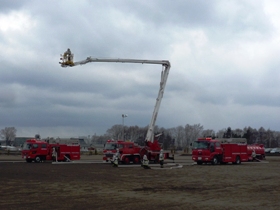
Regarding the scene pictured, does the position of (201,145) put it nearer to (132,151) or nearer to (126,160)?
(132,151)

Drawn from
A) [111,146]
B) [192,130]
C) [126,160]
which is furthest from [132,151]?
[192,130]

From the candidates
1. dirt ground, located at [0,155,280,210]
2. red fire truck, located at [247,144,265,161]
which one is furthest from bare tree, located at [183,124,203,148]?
dirt ground, located at [0,155,280,210]

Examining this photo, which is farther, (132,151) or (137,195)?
(132,151)

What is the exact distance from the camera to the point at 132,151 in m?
38.3

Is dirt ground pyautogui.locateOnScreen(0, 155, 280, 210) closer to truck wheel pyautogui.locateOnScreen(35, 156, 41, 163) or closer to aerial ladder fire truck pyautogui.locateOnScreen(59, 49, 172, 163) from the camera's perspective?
aerial ladder fire truck pyautogui.locateOnScreen(59, 49, 172, 163)

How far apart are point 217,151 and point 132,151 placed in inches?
323

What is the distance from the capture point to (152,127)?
37.0m

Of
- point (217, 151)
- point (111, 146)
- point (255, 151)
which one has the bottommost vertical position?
point (255, 151)

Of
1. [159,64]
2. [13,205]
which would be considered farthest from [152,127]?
[13,205]

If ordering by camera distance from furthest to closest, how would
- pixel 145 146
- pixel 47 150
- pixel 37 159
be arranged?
pixel 47 150, pixel 37 159, pixel 145 146

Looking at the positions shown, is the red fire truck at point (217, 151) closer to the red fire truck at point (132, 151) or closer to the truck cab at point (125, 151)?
the red fire truck at point (132, 151)

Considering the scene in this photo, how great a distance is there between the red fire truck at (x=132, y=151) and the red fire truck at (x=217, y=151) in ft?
9.68

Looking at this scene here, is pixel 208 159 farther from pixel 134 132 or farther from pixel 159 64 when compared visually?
pixel 134 132

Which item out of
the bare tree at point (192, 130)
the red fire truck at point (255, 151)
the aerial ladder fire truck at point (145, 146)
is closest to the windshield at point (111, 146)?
the aerial ladder fire truck at point (145, 146)
